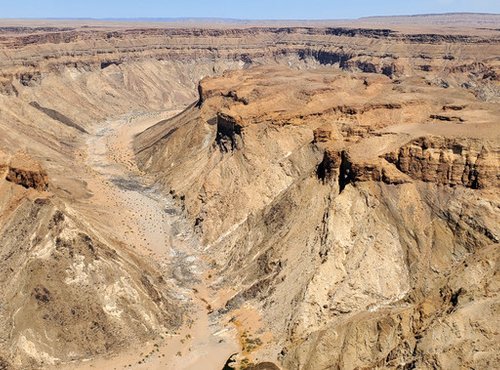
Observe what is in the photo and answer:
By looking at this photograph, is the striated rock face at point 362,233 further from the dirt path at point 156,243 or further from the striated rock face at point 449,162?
the dirt path at point 156,243

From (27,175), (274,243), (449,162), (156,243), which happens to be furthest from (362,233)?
(27,175)

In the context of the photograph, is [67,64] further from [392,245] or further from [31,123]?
[392,245]

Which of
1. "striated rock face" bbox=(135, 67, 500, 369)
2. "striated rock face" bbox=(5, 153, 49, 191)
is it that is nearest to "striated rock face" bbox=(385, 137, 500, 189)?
"striated rock face" bbox=(135, 67, 500, 369)

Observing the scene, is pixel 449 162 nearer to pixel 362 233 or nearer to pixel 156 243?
pixel 362 233

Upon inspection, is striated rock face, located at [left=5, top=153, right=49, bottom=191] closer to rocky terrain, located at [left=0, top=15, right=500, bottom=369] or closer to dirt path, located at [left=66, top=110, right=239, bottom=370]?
rocky terrain, located at [left=0, top=15, right=500, bottom=369]

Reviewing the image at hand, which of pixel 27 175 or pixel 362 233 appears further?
pixel 27 175

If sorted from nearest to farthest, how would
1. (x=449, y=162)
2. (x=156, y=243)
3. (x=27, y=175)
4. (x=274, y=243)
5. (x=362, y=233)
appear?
(x=362, y=233) < (x=449, y=162) < (x=274, y=243) < (x=27, y=175) < (x=156, y=243)

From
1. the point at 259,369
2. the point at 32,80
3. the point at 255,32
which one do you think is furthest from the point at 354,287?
the point at 255,32
